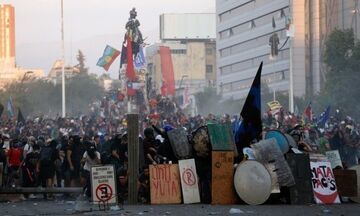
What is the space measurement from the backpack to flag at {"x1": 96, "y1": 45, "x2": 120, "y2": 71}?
94.3 ft

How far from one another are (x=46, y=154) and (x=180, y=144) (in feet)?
18.2

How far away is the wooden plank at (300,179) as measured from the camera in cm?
1720

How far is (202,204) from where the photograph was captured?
17.5 meters

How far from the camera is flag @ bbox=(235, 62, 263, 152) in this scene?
62.1 ft

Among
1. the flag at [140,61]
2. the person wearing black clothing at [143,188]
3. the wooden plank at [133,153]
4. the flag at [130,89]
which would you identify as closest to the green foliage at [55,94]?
the flag at [130,89]

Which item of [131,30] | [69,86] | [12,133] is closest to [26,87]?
[69,86]

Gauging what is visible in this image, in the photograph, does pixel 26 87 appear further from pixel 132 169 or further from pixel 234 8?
pixel 132 169

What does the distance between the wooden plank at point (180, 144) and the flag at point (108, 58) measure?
33.4m

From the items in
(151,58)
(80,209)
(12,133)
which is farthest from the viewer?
(151,58)

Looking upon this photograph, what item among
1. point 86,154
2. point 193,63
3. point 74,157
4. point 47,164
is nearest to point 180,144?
point 86,154

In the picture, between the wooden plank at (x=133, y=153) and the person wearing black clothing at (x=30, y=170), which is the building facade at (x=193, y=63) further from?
the wooden plank at (x=133, y=153)

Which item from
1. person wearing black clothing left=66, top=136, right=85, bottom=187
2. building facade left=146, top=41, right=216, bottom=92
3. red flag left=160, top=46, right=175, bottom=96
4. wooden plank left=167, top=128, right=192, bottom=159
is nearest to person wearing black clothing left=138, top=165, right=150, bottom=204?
wooden plank left=167, top=128, right=192, bottom=159

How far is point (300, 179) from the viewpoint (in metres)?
17.2

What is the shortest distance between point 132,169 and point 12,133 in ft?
56.8
